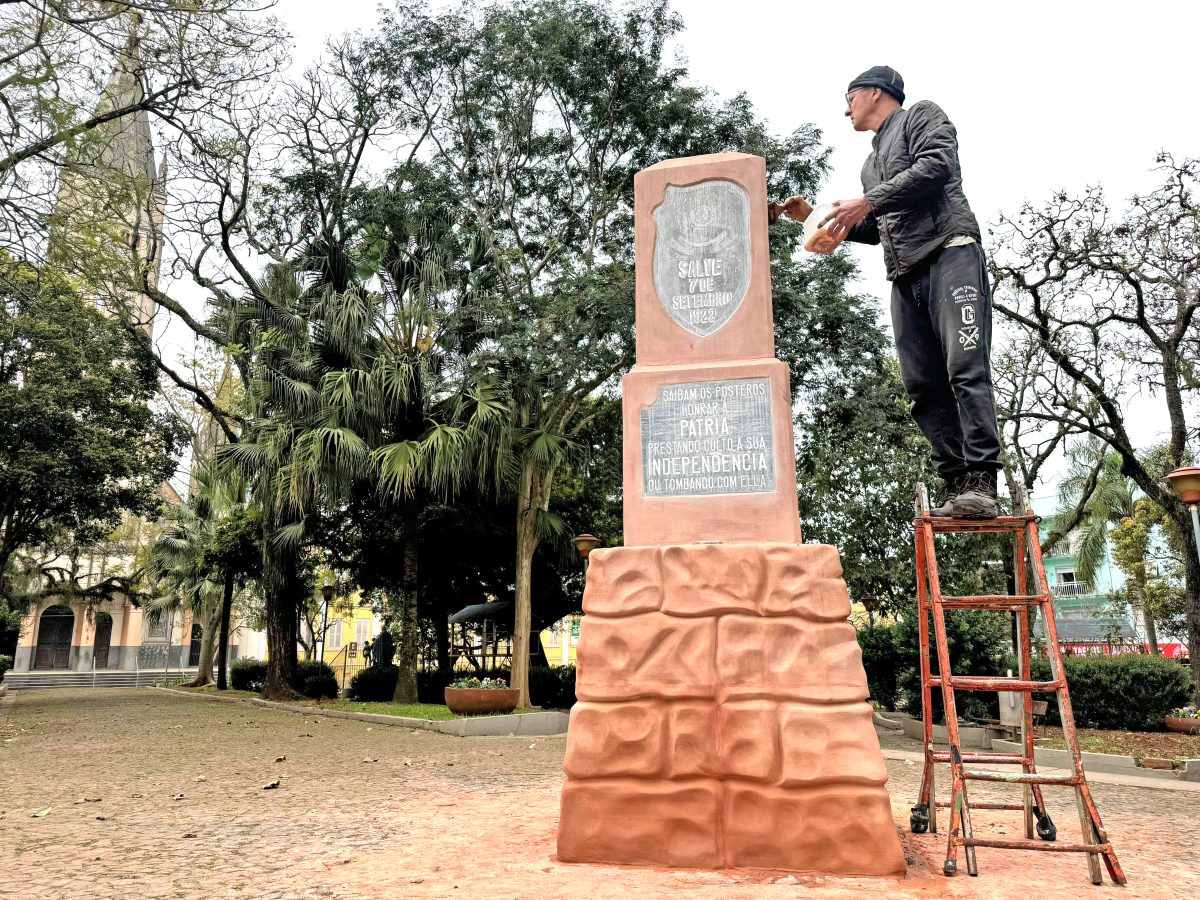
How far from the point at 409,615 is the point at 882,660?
8.14 meters

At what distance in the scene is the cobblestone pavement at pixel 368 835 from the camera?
11.2ft

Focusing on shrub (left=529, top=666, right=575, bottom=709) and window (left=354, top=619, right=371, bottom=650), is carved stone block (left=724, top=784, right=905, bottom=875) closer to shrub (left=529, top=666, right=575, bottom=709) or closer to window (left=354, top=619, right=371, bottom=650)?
shrub (left=529, top=666, right=575, bottom=709)

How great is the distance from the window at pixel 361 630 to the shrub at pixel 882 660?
131 feet

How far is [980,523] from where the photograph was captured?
12.7 ft

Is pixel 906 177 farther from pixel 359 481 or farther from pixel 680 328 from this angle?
pixel 359 481

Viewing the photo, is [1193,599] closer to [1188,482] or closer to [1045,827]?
[1188,482]

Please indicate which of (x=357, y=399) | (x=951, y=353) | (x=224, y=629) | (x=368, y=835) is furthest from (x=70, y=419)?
(x=951, y=353)

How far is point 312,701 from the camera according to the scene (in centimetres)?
1725

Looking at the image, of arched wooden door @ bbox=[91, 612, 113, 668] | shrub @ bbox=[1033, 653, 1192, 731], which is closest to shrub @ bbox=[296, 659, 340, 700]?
shrub @ bbox=[1033, 653, 1192, 731]

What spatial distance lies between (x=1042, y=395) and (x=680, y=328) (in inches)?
539

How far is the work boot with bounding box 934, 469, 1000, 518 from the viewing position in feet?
12.5

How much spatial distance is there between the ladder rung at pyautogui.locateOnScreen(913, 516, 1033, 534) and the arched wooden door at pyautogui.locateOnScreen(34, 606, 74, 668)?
4506cm

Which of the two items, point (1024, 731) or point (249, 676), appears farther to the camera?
point (249, 676)

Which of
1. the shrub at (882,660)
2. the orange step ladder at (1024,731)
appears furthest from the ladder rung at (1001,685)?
the shrub at (882,660)
